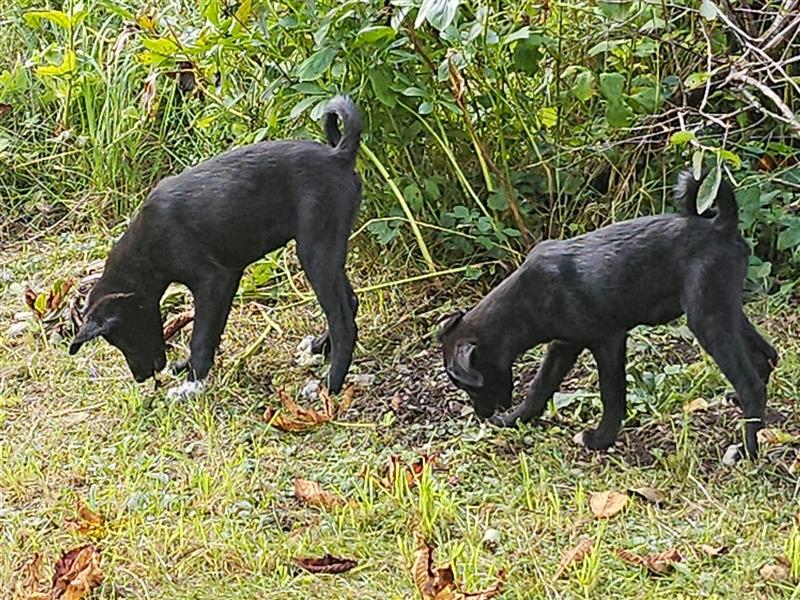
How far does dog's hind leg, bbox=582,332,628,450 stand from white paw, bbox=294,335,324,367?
124 cm

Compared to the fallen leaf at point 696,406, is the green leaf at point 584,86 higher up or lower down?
higher up

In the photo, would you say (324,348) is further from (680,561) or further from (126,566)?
(680,561)

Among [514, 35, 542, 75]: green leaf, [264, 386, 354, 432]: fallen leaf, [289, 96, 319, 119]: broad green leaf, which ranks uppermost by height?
[514, 35, 542, 75]: green leaf

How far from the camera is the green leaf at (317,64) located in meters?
4.53

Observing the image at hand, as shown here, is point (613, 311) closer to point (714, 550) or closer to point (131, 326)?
point (714, 550)

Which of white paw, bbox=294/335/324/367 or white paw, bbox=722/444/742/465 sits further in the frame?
white paw, bbox=294/335/324/367

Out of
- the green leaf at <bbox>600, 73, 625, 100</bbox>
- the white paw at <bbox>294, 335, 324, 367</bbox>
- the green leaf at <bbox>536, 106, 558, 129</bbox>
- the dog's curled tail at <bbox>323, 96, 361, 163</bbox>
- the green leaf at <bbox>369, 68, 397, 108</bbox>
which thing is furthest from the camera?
the green leaf at <bbox>536, 106, 558, 129</bbox>

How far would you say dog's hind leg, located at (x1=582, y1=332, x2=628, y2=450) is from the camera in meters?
4.00

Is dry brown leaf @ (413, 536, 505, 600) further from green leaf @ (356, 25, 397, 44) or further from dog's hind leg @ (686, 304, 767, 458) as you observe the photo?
green leaf @ (356, 25, 397, 44)

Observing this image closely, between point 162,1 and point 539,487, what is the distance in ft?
13.0

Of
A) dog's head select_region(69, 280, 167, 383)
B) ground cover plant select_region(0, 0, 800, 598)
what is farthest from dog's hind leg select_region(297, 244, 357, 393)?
dog's head select_region(69, 280, 167, 383)

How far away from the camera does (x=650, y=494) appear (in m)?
3.71

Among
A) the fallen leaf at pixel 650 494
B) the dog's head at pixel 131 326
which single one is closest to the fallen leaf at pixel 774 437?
the fallen leaf at pixel 650 494

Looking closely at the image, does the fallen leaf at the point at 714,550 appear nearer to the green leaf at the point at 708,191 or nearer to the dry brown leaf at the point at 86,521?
the green leaf at the point at 708,191
